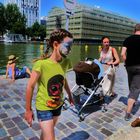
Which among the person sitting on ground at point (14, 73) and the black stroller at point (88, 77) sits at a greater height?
the black stroller at point (88, 77)

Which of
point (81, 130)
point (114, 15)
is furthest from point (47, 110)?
point (114, 15)

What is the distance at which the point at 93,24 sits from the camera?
129 meters

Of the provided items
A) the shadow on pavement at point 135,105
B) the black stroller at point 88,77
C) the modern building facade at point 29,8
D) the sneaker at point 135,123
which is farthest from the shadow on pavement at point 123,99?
the modern building facade at point 29,8

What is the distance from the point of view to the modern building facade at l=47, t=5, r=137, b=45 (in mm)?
120938

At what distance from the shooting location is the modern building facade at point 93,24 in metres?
121

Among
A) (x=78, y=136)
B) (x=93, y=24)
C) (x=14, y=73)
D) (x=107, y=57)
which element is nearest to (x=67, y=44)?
(x=78, y=136)

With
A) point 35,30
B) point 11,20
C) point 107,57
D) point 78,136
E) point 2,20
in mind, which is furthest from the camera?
point 35,30

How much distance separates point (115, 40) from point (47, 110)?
15047 centimetres

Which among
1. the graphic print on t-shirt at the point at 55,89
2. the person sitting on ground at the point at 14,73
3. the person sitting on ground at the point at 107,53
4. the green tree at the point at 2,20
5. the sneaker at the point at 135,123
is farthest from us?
the green tree at the point at 2,20

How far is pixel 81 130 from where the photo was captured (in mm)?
4383

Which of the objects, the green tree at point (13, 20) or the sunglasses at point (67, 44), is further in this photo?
the green tree at point (13, 20)

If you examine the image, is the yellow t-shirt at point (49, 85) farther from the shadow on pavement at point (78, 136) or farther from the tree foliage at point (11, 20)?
the tree foliage at point (11, 20)

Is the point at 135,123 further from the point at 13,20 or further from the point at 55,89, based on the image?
the point at 13,20

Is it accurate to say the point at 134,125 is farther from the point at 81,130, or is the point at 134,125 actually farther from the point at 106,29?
the point at 106,29
